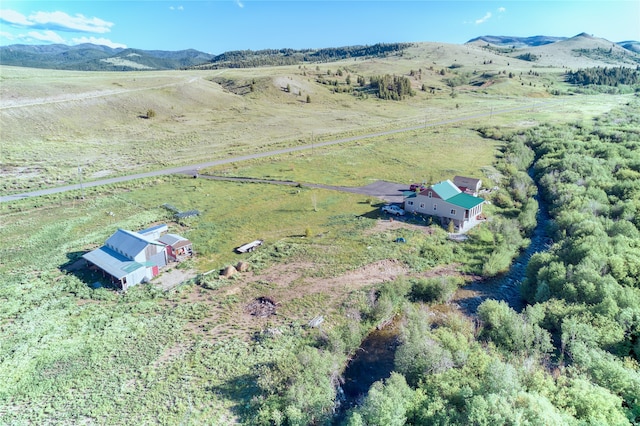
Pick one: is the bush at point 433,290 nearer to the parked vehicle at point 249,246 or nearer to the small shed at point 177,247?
the parked vehicle at point 249,246

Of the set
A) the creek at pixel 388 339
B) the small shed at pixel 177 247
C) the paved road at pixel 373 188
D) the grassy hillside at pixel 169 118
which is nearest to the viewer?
the creek at pixel 388 339

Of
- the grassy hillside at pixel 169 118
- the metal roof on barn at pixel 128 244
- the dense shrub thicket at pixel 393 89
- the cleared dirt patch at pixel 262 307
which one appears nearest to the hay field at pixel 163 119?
the grassy hillside at pixel 169 118

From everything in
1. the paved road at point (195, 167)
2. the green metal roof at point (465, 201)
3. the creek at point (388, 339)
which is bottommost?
the creek at point (388, 339)

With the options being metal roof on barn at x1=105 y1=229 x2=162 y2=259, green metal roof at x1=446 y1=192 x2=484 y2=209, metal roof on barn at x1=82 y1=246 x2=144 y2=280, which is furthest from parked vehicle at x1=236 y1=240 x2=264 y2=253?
green metal roof at x1=446 y1=192 x2=484 y2=209

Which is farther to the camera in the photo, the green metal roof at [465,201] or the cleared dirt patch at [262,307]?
the green metal roof at [465,201]

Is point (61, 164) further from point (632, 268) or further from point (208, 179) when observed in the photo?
point (632, 268)

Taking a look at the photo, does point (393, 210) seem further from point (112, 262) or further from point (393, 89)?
point (393, 89)

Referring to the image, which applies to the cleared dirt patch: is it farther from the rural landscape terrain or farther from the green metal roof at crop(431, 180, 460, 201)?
the green metal roof at crop(431, 180, 460, 201)
